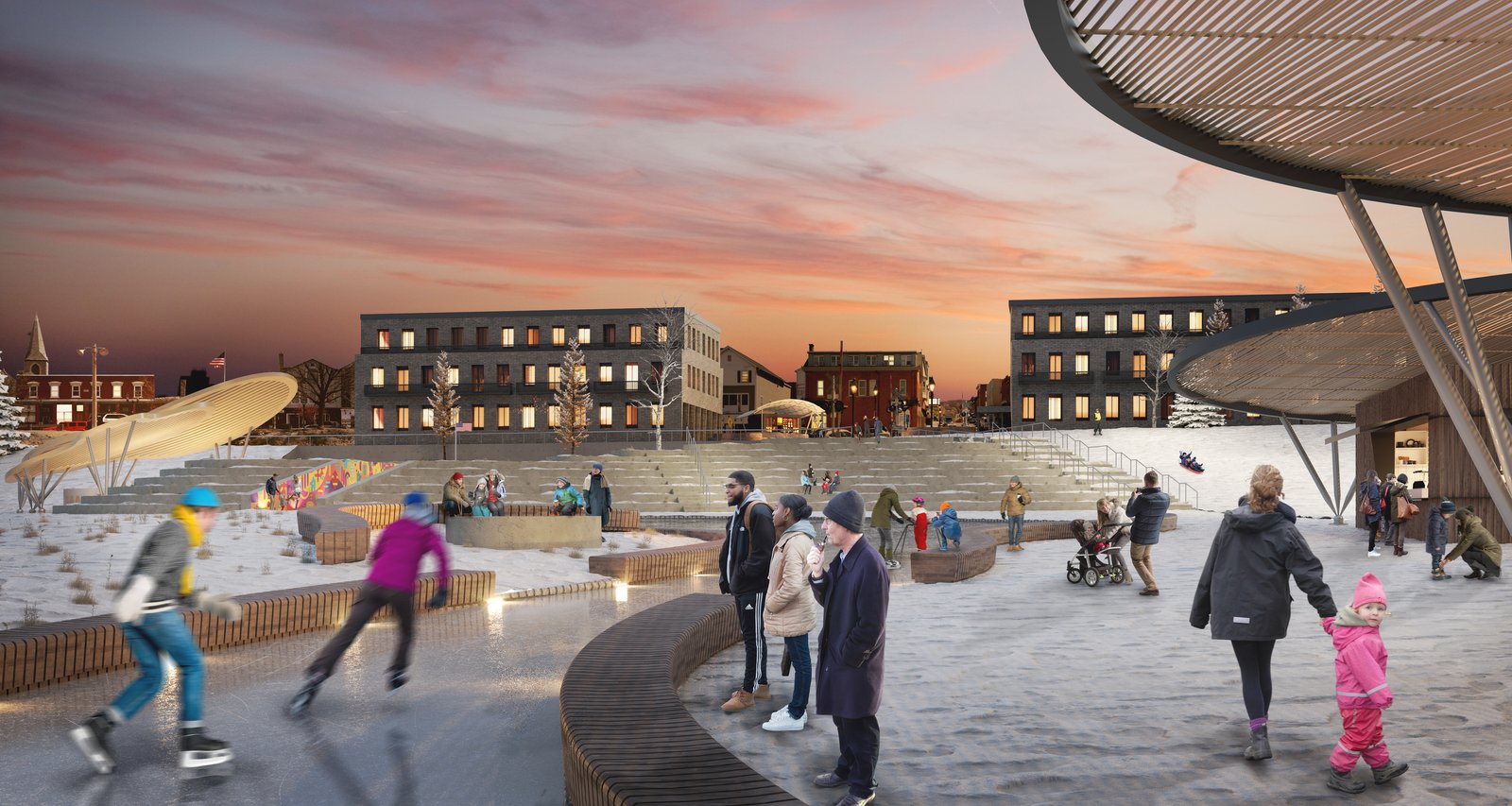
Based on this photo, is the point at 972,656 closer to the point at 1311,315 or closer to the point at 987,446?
the point at 1311,315

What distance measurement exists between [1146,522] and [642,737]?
1057 cm

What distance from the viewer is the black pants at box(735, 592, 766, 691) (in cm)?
766

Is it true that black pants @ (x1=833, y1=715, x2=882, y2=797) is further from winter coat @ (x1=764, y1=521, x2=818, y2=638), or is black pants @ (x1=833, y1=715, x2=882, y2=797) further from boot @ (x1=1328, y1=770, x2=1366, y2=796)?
boot @ (x1=1328, y1=770, x2=1366, y2=796)

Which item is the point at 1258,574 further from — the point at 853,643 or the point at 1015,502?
the point at 1015,502

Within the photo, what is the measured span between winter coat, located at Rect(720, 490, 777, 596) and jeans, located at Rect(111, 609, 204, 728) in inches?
127

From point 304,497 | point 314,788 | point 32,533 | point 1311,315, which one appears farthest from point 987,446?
point 314,788

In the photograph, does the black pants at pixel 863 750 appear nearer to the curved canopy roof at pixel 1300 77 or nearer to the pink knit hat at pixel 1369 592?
the pink knit hat at pixel 1369 592

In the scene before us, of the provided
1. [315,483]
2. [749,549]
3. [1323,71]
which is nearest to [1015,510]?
[1323,71]

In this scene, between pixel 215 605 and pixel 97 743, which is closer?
pixel 97 743

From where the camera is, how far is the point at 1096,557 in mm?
15852

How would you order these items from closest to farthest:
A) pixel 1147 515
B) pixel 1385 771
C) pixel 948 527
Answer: pixel 1385 771
pixel 1147 515
pixel 948 527

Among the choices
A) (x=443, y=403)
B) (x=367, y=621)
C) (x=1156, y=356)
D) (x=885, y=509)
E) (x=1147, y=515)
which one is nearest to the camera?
(x=367, y=621)

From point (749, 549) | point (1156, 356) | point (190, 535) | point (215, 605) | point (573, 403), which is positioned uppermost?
point (1156, 356)

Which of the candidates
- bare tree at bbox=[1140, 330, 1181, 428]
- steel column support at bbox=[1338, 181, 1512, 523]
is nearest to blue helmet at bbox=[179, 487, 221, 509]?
steel column support at bbox=[1338, 181, 1512, 523]
